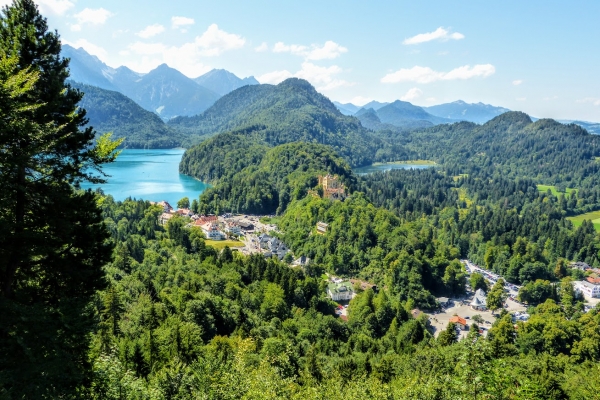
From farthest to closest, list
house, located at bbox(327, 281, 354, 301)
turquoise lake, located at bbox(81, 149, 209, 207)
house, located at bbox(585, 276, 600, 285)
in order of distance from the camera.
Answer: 1. turquoise lake, located at bbox(81, 149, 209, 207)
2. house, located at bbox(585, 276, 600, 285)
3. house, located at bbox(327, 281, 354, 301)

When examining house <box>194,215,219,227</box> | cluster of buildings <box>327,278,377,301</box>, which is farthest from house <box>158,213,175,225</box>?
cluster of buildings <box>327,278,377,301</box>

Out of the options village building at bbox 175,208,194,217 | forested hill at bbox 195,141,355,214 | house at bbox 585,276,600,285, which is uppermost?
forested hill at bbox 195,141,355,214

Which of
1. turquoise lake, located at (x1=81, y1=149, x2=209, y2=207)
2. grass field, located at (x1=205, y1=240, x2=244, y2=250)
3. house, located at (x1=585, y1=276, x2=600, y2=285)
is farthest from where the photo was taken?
turquoise lake, located at (x1=81, y1=149, x2=209, y2=207)

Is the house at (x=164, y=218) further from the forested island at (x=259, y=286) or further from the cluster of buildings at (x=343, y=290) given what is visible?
the cluster of buildings at (x=343, y=290)

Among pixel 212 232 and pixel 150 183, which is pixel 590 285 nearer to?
pixel 212 232

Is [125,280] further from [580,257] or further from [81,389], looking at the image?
[580,257]

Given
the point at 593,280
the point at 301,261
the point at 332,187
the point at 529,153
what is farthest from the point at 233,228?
the point at 529,153

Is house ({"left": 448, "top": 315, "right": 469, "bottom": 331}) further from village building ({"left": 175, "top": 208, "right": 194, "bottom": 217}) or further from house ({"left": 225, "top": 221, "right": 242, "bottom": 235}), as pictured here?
village building ({"left": 175, "top": 208, "right": 194, "bottom": 217})

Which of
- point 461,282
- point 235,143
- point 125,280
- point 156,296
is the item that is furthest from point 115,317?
point 235,143
